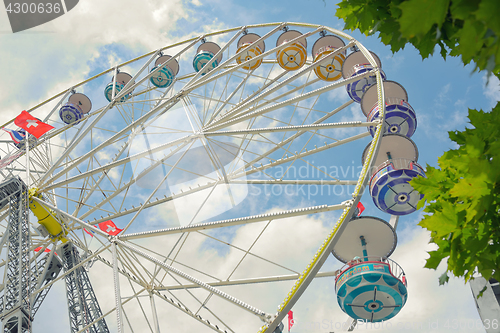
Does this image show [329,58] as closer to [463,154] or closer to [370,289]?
[370,289]

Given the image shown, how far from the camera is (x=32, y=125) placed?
16984 mm

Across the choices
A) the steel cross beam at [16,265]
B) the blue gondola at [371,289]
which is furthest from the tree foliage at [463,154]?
the steel cross beam at [16,265]

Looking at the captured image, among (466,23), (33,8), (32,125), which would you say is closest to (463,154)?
(466,23)

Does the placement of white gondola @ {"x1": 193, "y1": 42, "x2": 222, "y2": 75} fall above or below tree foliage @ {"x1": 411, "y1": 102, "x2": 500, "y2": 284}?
above

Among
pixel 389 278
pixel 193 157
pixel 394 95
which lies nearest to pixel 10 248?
pixel 193 157

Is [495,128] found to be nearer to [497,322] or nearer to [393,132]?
[497,322]

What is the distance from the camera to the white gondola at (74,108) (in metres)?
20.6

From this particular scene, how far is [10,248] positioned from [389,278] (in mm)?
11086

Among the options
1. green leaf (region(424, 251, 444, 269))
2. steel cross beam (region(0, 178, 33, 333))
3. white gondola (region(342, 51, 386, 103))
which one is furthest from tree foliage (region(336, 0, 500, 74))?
white gondola (region(342, 51, 386, 103))

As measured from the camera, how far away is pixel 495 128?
2678 millimetres

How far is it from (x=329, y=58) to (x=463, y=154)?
13774 mm

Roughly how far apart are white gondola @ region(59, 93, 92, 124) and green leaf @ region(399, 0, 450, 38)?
21091mm

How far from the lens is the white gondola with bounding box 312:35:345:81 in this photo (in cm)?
1622

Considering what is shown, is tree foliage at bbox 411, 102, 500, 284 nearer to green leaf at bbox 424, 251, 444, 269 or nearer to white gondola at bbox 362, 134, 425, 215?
green leaf at bbox 424, 251, 444, 269
